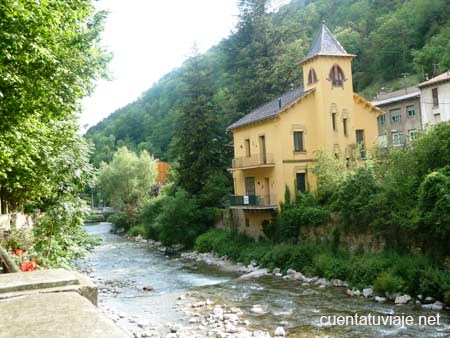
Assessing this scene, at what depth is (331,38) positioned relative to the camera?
3198 centimetres

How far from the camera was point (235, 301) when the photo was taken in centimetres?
1995

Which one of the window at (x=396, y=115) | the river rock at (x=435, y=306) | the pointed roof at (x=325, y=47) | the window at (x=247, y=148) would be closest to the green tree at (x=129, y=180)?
the window at (x=247, y=148)

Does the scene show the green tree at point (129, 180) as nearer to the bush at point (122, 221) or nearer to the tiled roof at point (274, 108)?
the bush at point (122, 221)

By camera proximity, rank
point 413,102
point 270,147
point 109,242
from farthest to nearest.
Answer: point 109,242 → point 413,102 → point 270,147

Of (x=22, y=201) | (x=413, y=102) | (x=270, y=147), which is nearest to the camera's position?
(x=22, y=201)

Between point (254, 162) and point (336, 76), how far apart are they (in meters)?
8.08

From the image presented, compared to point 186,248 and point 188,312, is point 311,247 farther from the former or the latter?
point 186,248

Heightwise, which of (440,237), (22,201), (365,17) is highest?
(365,17)

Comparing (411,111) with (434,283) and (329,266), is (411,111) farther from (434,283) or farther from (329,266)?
(434,283)

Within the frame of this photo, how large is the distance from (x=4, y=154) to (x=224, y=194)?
30.0 meters

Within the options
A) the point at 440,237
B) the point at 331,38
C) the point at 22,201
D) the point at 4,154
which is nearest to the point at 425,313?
the point at 440,237

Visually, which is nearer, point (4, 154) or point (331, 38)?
point (4, 154)

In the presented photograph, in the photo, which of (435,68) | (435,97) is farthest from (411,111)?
(435,68)

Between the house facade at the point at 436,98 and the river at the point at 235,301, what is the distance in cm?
2463
